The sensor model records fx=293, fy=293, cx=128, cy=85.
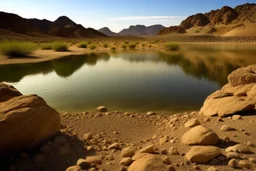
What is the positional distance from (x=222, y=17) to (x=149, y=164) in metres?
153

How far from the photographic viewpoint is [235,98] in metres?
7.61

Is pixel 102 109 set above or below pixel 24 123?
below

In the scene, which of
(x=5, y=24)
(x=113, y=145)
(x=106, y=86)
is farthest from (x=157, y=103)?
(x=5, y=24)

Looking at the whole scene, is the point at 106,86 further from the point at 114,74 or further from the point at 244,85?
the point at 244,85

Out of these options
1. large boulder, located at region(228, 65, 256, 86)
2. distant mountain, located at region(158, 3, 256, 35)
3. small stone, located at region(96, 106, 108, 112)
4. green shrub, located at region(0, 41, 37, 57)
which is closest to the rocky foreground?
small stone, located at region(96, 106, 108, 112)

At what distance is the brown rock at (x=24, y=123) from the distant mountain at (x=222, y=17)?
134 m

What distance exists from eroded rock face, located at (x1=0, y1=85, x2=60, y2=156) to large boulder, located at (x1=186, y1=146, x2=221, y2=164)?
114 inches

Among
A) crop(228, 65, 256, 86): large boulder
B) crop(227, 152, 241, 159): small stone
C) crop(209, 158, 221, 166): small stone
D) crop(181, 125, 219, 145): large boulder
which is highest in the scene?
crop(228, 65, 256, 86): large boulder

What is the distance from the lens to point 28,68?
19.4 meters

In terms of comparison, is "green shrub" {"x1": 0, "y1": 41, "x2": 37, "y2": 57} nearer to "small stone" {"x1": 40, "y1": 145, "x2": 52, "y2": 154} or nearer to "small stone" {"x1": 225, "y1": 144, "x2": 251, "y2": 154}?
"small stone" {"x1": 40, "y1": 145, "x2": 52, "y2": 154}

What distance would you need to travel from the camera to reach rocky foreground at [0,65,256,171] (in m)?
4.63

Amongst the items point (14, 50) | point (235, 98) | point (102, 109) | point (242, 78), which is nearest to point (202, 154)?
point (235, 98)

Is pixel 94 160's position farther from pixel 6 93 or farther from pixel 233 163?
pixel 6 93

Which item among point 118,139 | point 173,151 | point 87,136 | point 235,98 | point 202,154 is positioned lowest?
point 118,139
